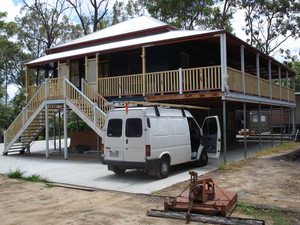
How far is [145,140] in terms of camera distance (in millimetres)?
9234

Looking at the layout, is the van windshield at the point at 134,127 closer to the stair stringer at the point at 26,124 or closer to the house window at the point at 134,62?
the stair stringer at the point at 26,124

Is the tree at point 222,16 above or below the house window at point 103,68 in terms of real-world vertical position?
above

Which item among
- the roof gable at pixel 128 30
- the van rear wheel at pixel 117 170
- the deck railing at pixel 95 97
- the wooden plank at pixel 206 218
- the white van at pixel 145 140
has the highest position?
the roof gable at pixel 128 30

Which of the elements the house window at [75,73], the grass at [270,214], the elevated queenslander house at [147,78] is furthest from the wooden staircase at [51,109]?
the grass at [270,214]

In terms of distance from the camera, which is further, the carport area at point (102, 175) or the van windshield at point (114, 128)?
the van windshield at point (114, 128)

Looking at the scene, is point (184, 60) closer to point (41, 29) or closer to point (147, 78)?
point (147, 78)

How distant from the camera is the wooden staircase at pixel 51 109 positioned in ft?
46.5

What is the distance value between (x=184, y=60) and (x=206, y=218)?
12.9 meters

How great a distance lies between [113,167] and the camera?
10.2 m

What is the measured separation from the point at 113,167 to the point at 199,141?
3462 mm

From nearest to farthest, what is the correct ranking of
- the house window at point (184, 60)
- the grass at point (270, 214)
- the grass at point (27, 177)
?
1. the grass at point (270, 214)
2. the grass at point (27, 177)
3. the house window at point (184, 60)

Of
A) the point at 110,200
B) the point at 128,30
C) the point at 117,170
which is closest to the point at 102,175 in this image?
the point at 117,170

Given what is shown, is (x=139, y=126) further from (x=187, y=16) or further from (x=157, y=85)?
(x=187, y=16)

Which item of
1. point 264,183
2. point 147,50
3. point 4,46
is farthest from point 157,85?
point 4,46
